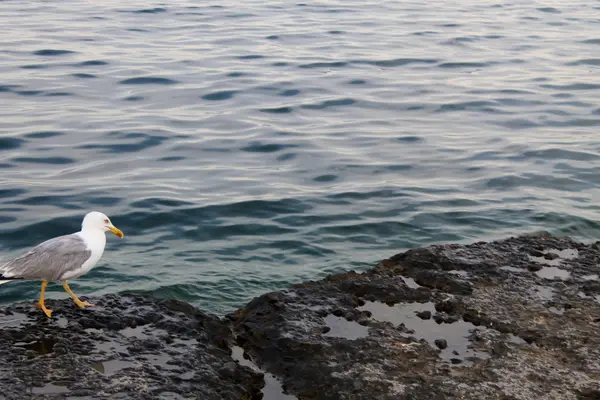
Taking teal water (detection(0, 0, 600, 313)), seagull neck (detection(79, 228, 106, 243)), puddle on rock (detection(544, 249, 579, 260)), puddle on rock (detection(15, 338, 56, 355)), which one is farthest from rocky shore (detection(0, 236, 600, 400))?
teal water (detection(0, 0, 600, 313))

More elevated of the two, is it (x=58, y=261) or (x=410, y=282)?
(x=58, y=261)

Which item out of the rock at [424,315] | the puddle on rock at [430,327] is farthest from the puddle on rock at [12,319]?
the rock at [424,315]

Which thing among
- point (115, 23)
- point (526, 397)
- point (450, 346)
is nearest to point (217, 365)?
point (450, 346)

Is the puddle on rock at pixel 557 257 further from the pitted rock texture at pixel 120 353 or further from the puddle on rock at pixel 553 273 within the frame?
the pitted rock texture at pixel 120 353

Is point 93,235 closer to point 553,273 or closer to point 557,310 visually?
point 557,310

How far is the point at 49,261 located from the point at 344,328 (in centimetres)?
233

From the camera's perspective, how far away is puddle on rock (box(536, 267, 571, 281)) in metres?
7.34

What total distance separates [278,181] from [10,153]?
13.4 ft

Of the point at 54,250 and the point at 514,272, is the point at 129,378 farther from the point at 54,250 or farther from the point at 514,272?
the point at 514,272

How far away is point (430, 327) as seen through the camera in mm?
6438

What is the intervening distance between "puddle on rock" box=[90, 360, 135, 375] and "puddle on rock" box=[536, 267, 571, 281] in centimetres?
353

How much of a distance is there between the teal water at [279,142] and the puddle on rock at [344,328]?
2.01 m

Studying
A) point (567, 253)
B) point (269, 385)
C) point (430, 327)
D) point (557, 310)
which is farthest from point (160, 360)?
point (567, 253)

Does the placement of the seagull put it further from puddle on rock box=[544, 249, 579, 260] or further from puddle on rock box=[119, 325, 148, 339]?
puddle on rock box=[544, 249, 579, 260]
